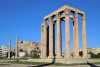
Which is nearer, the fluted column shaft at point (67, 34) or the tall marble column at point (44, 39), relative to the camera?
the fluted column shaft at point (67, 34)

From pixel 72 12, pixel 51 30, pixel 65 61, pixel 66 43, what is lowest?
pixel 65 61

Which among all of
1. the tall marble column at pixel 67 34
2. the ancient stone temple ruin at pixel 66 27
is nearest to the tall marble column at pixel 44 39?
the ancient stone temple ruin at pixel 66 27

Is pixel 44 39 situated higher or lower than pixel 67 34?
lower

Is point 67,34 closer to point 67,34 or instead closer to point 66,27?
point 67,34

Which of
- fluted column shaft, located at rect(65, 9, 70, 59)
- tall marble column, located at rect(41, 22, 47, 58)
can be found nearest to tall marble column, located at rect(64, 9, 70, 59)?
fluted column shaft, located at rect(65, 9, 70, 59)

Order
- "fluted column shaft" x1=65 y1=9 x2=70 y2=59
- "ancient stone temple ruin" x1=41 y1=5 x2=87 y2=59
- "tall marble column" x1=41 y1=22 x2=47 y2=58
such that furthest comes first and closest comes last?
1. "tall marble column" x1=41 y1=22 x2=47 y2=58
2. "ancient stone temple ruin" x1=41 y1=5 x2=87 y2=59
3. "fluted column shaft" x1=65 y1=9 x2=70 y2=59

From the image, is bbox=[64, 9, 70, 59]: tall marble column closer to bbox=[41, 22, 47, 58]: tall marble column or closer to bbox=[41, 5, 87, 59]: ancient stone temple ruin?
bbox=[41, 5, 87, 59]: ancient stone temple ruin

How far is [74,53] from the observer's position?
6094 cm

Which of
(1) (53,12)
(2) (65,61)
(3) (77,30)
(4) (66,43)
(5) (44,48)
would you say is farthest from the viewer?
(5) (44,48)

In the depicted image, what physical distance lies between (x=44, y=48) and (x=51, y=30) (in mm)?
7528

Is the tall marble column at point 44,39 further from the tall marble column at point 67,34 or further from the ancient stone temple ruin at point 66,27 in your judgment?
the tall marble column at point 67,34

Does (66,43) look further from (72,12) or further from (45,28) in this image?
(45,28)

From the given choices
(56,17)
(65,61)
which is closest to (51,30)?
(56,17)

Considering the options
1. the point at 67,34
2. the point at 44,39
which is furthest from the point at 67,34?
the point at 44,39
